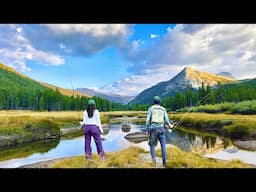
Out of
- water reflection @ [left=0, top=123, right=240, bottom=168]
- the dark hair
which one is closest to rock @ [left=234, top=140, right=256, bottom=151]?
water reflection @ [left=0, top=123, right=240, bottom=168]

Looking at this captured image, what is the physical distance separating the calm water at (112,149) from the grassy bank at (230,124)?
3.61 ft

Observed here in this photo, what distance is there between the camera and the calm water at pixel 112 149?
44.8 ft

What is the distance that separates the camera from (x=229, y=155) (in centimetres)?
1348

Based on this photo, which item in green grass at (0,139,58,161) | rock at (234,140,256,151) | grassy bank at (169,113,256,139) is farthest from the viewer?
grassy bank at (169,113,256,139)

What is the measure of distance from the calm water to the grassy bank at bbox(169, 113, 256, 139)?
1102 mm

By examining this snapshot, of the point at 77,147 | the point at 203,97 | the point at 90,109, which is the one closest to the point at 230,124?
the point at 203,97

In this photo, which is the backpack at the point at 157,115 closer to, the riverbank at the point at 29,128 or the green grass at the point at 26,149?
the green grass at the point at 26,149

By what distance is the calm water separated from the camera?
44.8ft

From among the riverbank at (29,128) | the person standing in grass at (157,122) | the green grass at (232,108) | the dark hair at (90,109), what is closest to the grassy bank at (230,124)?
the green grass at (232,108)

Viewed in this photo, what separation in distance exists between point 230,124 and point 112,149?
871 centimetres

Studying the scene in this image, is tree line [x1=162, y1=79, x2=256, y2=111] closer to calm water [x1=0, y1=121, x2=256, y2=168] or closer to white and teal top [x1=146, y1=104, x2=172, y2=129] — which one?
calm water [x1=0, y1=121, x2=256, y2=168]
